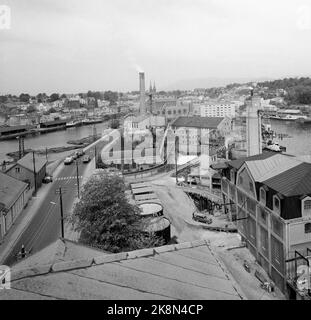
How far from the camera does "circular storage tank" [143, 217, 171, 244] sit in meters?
8.09

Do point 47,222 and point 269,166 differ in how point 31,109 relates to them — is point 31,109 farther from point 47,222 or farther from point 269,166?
point 269,166

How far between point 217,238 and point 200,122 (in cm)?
2111

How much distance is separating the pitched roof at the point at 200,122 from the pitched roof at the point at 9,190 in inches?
742

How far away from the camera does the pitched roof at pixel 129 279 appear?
4.83 ft

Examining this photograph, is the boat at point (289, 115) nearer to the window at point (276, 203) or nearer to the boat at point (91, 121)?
the boat at point (91, 121)

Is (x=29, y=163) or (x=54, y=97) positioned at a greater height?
(x=54, y=97)

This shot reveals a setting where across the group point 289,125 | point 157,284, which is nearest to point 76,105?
point 289,125

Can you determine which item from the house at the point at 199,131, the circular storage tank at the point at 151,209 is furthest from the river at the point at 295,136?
the circular storage tank at the point at 151,209

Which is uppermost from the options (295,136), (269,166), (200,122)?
(200,122)

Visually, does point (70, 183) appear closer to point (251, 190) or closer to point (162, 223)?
point (162, 223)

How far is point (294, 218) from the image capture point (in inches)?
251

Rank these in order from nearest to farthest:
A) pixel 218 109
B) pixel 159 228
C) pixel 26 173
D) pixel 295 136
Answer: pixel 159 228 < pixel 26 173 < pixel 295 136 < pixel 218 109

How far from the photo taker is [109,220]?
260 inches

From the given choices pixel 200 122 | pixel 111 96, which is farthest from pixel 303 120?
pixel 111 96
